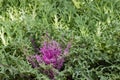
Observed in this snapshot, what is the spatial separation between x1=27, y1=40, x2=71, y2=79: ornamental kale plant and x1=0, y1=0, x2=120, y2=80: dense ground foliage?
4cm

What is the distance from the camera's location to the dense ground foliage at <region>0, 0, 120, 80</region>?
7.06ft

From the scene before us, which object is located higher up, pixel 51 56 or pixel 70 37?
pixel 70 37

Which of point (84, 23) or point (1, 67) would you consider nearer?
point (1, 67)

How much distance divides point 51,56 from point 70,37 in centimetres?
21

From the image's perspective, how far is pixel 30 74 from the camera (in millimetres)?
2205

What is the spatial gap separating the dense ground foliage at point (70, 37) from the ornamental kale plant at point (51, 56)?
0.04 m

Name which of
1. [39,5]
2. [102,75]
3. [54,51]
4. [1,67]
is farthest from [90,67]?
[39,5]

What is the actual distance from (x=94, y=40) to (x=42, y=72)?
451 mm

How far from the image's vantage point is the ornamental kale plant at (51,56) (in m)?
2.17

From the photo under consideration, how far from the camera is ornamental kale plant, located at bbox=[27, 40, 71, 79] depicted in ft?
7.12

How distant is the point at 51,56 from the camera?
220cm

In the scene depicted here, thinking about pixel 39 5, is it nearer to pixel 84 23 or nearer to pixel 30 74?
pixel 84 23

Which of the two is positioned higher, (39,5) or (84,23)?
(39,5)

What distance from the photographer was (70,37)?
227cm
